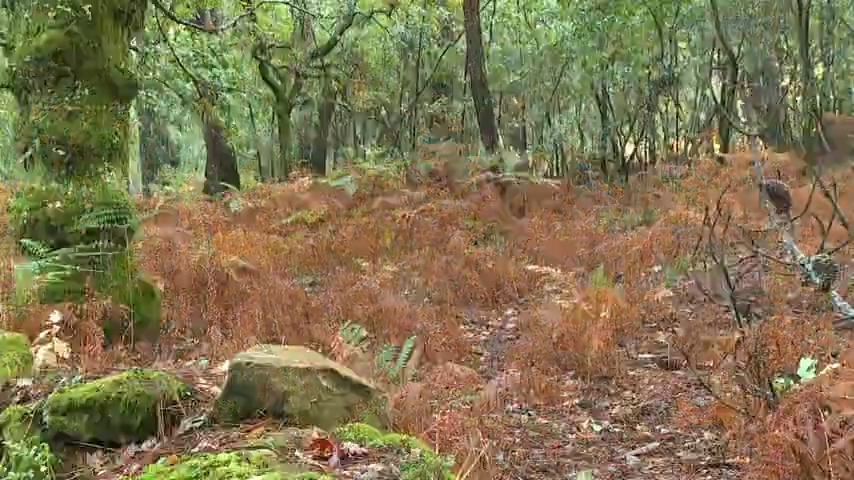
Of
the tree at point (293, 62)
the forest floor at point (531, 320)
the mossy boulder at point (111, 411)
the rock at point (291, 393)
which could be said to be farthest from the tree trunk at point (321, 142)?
the mossy boulder at point (111, 411)

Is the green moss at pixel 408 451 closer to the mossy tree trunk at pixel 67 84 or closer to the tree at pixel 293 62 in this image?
the mossy tree trunk at pixel 67 84

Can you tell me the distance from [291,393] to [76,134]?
2.90m

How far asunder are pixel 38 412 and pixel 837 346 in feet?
15.4

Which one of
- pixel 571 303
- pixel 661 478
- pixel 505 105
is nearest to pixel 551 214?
pixel 571 303

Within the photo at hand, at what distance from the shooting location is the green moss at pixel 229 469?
256 centimetres

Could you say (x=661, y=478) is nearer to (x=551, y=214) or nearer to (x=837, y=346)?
(x=837, y=346)

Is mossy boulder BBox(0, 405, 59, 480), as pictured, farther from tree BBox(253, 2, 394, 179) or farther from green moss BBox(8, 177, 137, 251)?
tree BBox(253, 2, 394, 179)

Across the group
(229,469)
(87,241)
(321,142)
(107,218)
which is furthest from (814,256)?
(321,142)

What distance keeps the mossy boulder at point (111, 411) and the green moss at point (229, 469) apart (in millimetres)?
642

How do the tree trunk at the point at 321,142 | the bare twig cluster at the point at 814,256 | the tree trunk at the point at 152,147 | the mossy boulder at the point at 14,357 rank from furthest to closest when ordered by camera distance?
the tree trunk at the point at 152,147 → the tree trunk at the point at 321,142 → the bare twig cluster at the point at 814,256 → the mossy boulder at the point at 14,357

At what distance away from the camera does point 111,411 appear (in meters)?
3.46

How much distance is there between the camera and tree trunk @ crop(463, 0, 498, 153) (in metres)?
12.3

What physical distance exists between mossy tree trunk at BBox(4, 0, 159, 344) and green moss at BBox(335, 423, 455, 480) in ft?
9.43

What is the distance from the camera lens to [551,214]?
1034 cm
